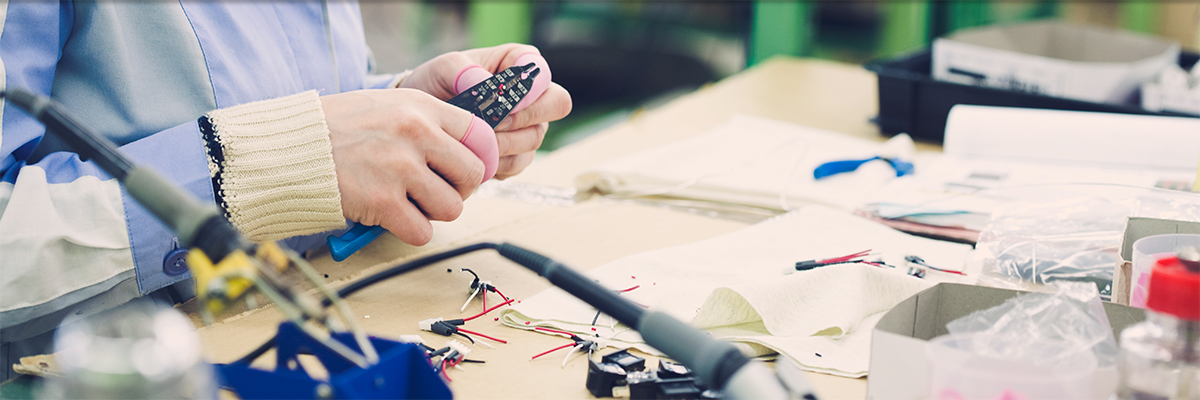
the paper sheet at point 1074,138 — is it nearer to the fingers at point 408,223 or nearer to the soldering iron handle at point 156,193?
the fingers at point 408,223

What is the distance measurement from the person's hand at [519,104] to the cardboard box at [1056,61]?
738 millimetres

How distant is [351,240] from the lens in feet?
2.26

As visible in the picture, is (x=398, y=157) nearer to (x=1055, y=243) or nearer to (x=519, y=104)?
(x=519, y=104)

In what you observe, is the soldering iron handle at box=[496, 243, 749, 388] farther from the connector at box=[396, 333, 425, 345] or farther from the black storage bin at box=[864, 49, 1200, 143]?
the black storage bin at box=[864, 49, 1200, 143]

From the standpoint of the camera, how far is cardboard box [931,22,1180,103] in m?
1.16

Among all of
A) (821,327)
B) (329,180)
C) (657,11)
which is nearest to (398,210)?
(329,180)

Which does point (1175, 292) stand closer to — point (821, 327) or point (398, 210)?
point (821, 327)

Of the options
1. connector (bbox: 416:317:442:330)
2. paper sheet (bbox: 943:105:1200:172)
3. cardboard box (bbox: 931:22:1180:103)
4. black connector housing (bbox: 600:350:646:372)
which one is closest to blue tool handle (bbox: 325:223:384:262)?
connector (bbox: 416:317:442:330)

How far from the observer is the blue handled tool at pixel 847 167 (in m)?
1.02

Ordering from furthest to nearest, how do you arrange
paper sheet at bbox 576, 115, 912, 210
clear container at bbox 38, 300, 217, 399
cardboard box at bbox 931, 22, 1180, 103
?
cardboard box at bbox 931, 22, 1180, 103 → paper sheet at bbox 576, 115, 912, 210 → clear container at bbox 38, 300, 217, 399

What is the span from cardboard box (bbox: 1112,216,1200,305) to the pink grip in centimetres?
49

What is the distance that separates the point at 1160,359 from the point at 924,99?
0.94m

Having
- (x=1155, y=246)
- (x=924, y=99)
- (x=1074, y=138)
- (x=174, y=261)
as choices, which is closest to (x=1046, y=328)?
(x=1155, y=246)

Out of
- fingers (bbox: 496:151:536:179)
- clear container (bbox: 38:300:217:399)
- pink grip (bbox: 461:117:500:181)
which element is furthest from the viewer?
fingers (bbox: 496:151:536:179)
